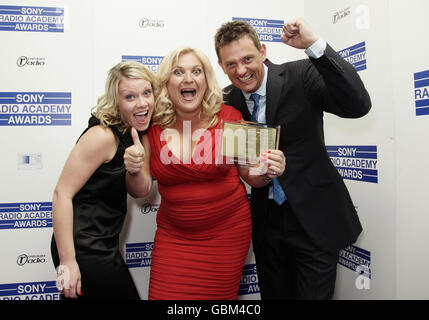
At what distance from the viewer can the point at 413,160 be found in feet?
5.07

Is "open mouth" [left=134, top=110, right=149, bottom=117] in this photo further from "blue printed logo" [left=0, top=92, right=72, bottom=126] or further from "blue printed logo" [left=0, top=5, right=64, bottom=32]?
"blue printed logo" [left=0, top=5, right=64, bottom=32]

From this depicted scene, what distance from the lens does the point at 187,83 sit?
157cm

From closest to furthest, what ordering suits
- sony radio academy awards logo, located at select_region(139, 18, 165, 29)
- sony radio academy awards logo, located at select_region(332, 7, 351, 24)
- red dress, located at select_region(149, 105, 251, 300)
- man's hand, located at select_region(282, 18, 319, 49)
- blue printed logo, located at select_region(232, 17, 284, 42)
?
man's hand, located at select_region(282, 18, 319, 49) < red dress, located at select_region(149, 105, 251, 300) < sony radio academy awards logo, located at select_region(332, 7, 351, 24) < sony radio academy awards logo, located at select_region(139, 18, 165, 29) < blue printed logo, located at select_region(232, 17, 284, 42)

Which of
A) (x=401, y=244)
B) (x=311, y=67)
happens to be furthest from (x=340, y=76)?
(x=401, y=244)

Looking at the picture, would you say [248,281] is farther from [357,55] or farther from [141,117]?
[357,55]

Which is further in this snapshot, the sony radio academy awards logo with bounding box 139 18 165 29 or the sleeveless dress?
the sony radio academy awards logo with bounding box 139 18 165 29

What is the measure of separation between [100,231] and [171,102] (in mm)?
792

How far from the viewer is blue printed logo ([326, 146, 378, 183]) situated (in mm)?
1830

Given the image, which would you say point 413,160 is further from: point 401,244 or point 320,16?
point 320,16

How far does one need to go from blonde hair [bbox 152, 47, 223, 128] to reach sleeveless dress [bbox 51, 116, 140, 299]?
0.26m

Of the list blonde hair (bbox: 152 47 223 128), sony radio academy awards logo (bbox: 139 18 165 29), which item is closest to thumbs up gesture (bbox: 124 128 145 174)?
blonde hair (bbox: 152 47 223 128)

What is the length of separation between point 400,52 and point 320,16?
975 mm

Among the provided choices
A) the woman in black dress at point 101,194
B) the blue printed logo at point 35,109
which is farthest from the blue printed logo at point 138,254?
the blue printed logo at point 35,109

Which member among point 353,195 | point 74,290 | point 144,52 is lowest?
point 74,290
